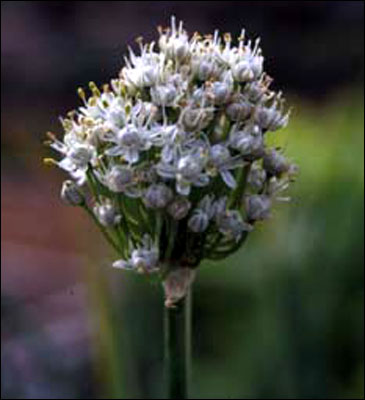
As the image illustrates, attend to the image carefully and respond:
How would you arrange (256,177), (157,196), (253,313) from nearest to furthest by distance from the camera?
(157,196) → (256,177) → (253,313)

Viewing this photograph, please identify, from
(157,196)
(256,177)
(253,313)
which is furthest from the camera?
(253,313)

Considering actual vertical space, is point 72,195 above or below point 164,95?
below

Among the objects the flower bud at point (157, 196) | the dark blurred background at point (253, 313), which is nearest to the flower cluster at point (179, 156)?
the flower bud at point (157, 196)

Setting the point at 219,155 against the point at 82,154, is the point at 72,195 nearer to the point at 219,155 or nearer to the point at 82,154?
the point at 82,154

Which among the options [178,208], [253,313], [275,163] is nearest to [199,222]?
[178,208]

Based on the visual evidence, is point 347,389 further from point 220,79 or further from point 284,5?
point 284,5

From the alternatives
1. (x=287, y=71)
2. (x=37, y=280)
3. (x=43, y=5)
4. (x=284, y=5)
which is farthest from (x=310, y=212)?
(x=43, y=5)
